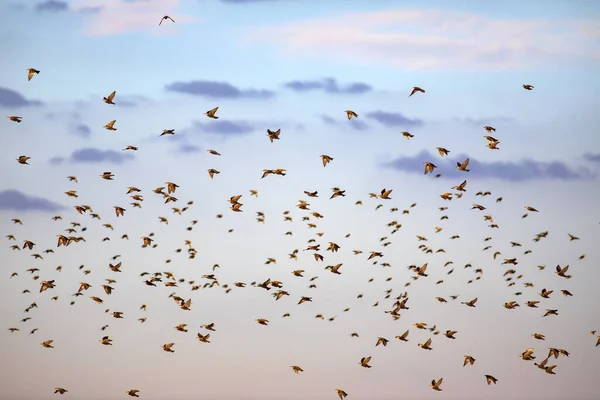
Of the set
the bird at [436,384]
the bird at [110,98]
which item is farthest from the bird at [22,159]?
the bird at [436,384]

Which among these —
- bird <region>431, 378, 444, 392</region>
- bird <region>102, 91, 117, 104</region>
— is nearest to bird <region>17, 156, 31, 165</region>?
bird <region>102, 91, 117, 104</region>

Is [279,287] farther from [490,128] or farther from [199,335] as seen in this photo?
[490,128]

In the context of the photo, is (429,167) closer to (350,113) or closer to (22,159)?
(350,113)

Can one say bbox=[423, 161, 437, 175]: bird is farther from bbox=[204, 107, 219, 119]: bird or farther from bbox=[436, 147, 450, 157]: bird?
bbox=[204, 107, 219, 119]: bird

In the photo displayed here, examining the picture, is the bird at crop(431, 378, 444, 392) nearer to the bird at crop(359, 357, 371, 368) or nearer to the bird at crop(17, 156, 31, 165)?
the bird at crop(359, 357, 371, 368)

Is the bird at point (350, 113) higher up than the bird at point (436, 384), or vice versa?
the bird at point (350, 113)

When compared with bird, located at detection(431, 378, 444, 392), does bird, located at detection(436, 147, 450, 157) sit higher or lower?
higher

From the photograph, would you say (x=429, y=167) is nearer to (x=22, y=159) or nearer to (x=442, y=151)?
(x=442, y=151)

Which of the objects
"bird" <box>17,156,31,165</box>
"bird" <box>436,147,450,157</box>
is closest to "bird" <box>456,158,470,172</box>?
"bird" <box>436,147,450,157</box>

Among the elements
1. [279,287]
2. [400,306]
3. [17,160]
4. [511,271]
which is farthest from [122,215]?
[511,271]

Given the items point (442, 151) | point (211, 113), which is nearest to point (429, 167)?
point (442, 151)

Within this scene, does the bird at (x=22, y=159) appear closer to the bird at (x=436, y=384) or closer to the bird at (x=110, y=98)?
the bird at (x=110, y=98)

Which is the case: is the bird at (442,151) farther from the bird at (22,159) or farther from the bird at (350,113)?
the bird at (22,159)

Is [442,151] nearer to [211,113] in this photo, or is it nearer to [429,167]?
[429,167]
